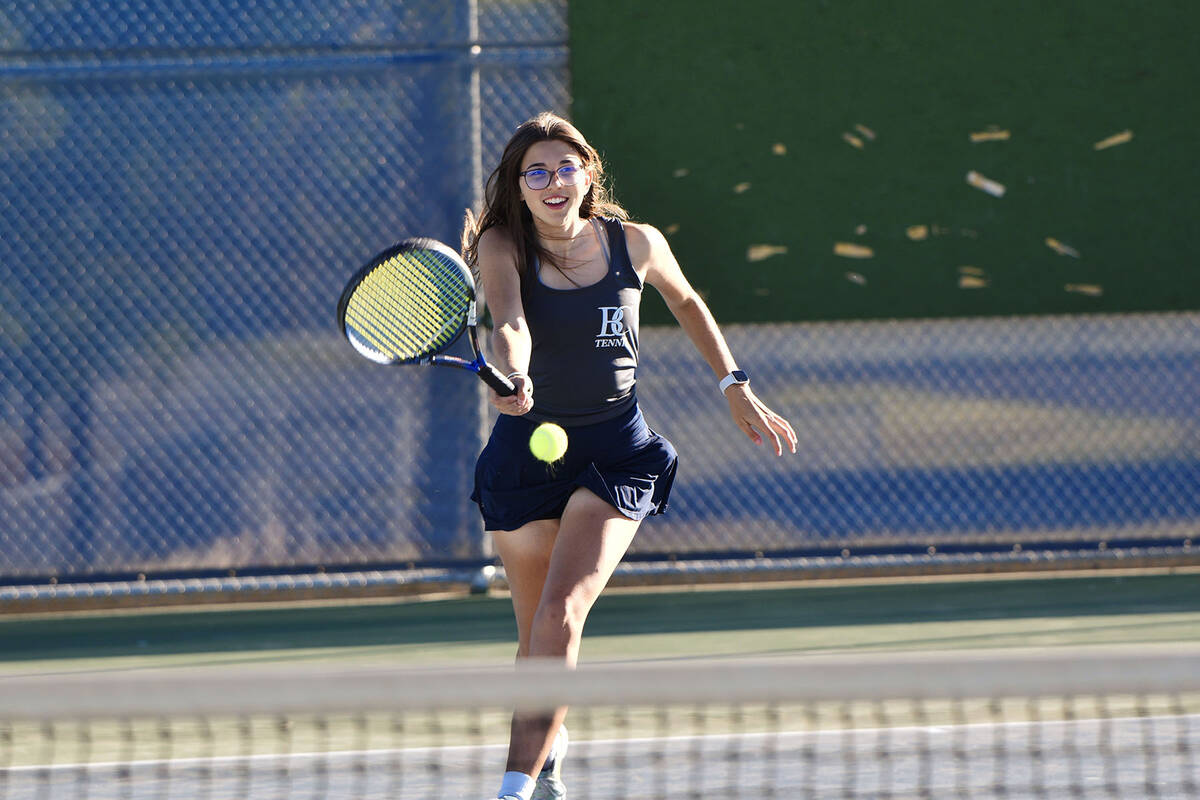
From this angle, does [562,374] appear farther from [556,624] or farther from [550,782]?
[550,782]

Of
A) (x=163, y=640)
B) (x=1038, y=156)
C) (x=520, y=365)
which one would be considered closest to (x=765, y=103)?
(x=1038, y=156)

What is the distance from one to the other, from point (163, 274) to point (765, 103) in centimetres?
248

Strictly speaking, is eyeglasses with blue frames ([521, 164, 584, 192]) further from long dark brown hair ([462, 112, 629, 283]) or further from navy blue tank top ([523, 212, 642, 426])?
navy blue tank top ([523, 212, 642, 426])

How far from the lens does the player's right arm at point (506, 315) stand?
119 inches

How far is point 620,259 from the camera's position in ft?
11.5

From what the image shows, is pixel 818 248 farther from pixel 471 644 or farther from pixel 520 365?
pixel 520 365

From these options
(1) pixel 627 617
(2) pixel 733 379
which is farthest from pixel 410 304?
(1) pixel 627 617

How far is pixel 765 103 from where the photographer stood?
6.39 m

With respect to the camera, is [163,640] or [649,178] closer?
[163,640]

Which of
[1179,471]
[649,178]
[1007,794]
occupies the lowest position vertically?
[1007,794]

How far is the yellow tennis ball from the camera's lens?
3.41 meters

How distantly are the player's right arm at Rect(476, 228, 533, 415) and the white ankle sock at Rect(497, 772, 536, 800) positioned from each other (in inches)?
28.3

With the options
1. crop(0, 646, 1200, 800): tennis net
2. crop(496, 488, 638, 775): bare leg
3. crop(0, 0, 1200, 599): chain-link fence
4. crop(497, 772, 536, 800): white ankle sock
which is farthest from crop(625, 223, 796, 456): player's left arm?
crop(0, 0, 1200, 599): chain-link fence

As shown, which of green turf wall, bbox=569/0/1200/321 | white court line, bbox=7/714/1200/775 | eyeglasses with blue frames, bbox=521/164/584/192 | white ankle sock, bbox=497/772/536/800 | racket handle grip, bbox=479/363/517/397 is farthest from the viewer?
green turf wall, bbox=569/0/1200/321
